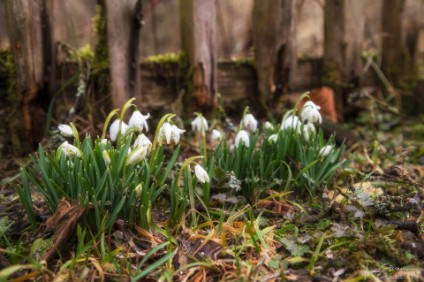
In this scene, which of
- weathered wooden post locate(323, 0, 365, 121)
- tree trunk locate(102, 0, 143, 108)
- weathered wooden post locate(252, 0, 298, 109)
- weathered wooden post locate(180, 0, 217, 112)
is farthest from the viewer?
weathered wooden post locate(323, 0, 365, 121)

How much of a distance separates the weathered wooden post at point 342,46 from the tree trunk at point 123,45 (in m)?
1.80

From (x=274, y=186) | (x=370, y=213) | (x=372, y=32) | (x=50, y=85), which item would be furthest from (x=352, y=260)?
(x=372, y=32)

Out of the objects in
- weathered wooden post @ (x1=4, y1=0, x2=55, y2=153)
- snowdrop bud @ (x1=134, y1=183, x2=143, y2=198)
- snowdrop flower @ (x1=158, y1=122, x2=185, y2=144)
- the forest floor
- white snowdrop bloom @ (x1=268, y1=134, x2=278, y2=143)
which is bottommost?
the forest floor

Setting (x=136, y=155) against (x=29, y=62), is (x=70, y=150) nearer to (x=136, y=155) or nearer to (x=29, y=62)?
(x=136, y=155)

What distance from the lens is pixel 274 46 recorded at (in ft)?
11.8

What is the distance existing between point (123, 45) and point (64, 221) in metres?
1.48

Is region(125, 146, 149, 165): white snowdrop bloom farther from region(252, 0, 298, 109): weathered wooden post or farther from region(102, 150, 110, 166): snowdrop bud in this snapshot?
region(252, 0, 298, 109): weathered wooden post

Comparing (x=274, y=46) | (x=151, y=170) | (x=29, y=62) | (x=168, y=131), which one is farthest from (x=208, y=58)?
(x=151, y=170)

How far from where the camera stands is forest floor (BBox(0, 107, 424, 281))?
1675 millimetres

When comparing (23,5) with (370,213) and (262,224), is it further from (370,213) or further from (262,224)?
(370,213)

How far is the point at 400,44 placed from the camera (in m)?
4.36

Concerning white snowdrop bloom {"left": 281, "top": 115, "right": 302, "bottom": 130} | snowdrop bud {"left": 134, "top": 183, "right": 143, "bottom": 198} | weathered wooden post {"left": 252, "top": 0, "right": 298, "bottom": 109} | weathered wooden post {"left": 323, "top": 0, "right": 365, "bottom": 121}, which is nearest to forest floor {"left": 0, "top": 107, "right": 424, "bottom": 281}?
snowdrop bud {"left": 134, "top": 183, "right": 143, "bottom": 198}

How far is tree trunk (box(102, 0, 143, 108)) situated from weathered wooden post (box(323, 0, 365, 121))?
1801mm

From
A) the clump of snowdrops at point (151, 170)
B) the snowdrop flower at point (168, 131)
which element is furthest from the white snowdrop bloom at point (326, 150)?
the snowdrop flower at point (168, 131)
